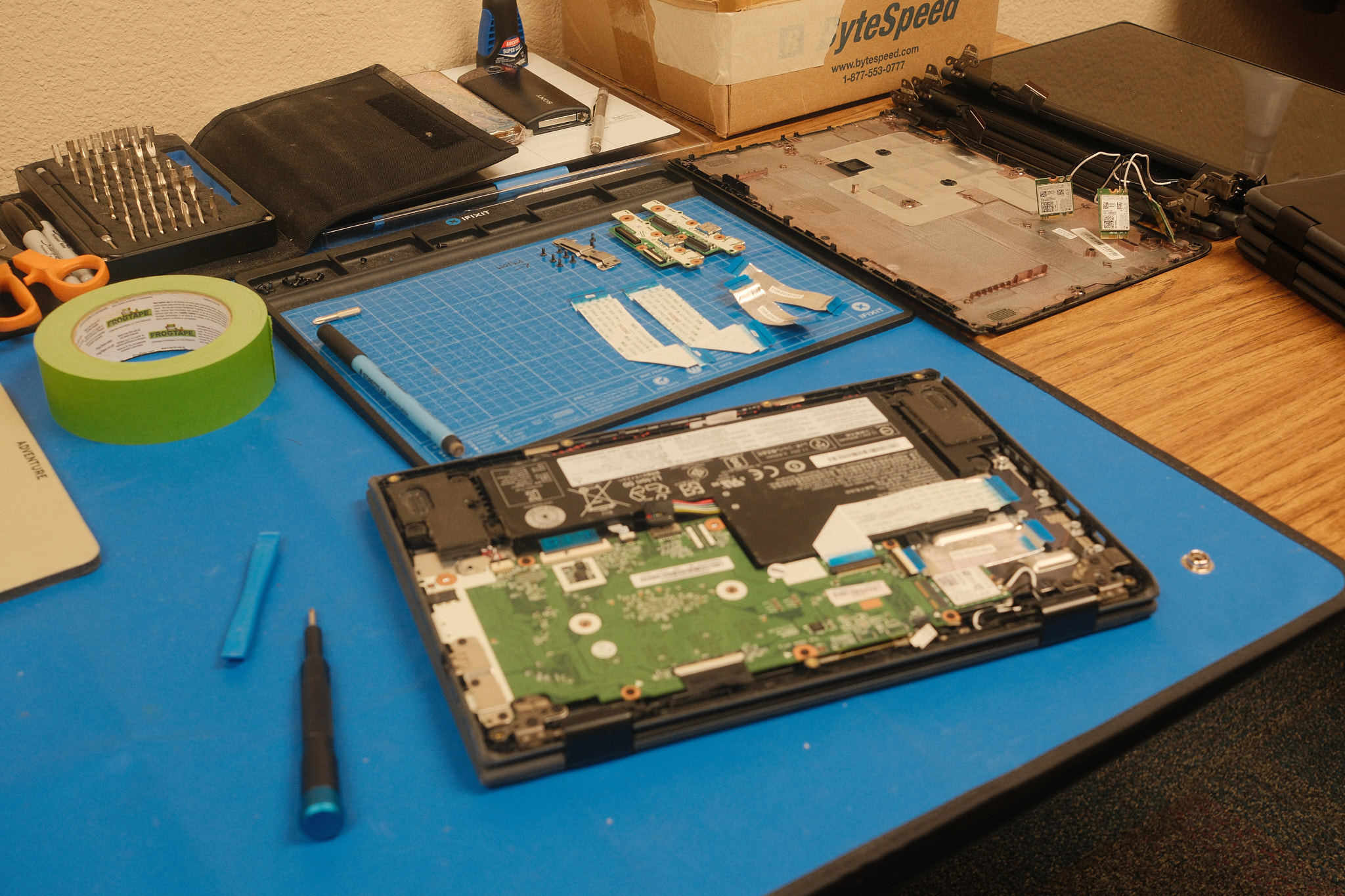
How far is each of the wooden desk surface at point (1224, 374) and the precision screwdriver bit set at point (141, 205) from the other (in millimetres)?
898

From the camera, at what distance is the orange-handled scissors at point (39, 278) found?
1.08 meters

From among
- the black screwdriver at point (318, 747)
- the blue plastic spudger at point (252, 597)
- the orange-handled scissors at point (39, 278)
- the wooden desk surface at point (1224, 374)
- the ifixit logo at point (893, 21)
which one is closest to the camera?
the black screwdriver at point (318, 747)

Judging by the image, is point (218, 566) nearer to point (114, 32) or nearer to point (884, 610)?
point (884, 610)

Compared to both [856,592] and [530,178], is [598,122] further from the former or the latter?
[856,592]

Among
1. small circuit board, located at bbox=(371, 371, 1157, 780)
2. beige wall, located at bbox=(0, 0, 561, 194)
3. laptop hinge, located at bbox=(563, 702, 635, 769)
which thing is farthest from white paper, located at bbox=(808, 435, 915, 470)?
beige wall, located at bbox=(0, 0, 561, 194)

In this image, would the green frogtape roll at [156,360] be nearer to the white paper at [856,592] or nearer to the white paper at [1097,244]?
the white paper at [856,592]

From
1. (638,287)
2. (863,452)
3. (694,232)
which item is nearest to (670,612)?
(863,452)

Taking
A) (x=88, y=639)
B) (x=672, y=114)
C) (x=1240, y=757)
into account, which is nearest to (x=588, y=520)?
(x=88, y=639)

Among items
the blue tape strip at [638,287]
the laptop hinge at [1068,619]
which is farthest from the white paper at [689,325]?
the laptop hinge at [1068,619]

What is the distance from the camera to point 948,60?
165 centimetres

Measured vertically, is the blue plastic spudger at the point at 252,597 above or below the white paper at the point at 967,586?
below

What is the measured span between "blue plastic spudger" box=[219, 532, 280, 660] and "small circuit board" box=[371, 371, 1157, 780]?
10cm

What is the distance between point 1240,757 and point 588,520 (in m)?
1.32

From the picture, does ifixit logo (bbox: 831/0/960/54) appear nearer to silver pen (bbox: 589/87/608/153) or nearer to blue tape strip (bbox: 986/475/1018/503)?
silver pen (bbox: 589/87/608/153)
